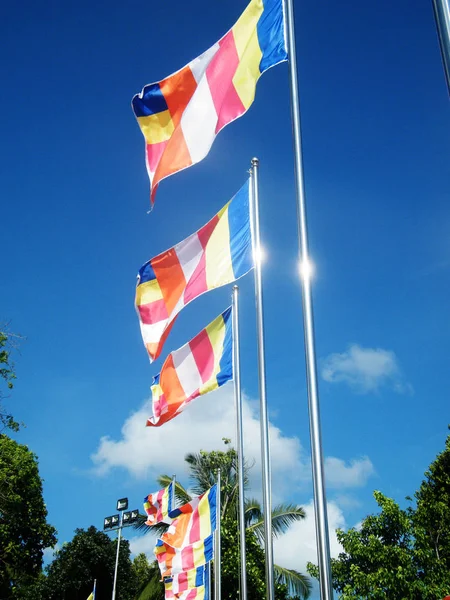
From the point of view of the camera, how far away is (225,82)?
822 cm

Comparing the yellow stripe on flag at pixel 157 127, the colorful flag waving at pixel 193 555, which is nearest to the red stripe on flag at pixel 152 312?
the yellow stripe on flag at pixel 157 127

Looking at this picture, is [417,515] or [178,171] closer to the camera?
[178,171]

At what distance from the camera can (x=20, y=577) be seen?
38.8m

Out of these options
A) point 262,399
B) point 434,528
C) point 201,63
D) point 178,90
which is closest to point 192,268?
point 178,90

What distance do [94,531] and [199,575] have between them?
109 feet

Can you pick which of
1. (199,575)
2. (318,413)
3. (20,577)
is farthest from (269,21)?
(20,577)

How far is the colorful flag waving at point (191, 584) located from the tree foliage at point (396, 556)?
8.24 m

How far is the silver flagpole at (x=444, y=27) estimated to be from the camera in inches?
180

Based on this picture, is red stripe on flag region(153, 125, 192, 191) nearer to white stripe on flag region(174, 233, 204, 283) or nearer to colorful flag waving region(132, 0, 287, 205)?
colorful flag waving region(132, 0, 287, 205)

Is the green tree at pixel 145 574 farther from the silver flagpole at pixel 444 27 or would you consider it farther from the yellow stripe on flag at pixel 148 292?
the silver flagpole at pixel 444 27

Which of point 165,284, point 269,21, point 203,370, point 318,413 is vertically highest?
point 269,21

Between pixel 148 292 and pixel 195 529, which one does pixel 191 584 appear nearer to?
pixel 195 529

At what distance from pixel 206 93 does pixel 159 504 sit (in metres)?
17.1

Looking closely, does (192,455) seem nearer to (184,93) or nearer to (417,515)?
(417,515)
